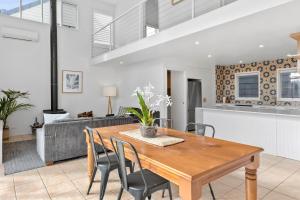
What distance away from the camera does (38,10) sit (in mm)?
6152

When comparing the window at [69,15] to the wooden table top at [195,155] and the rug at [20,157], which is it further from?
the wooden table top at [195,155]

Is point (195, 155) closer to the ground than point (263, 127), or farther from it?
farther from it

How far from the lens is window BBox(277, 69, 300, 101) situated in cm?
575

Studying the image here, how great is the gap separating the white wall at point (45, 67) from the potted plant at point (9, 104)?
0.23 m

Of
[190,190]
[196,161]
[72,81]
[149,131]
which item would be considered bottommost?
[190,190]

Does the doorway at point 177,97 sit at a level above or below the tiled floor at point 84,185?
above

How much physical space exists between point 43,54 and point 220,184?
589cm

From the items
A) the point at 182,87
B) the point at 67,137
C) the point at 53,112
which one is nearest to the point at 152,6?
the point at 182,87

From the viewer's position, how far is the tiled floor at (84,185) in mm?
2475

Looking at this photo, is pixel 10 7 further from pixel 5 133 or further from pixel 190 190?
pixel 190 190

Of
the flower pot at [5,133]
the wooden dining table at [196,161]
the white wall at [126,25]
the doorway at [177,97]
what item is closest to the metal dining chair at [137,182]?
the wooden dining table at [196,161]

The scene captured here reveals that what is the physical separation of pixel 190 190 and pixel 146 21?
21.0ft

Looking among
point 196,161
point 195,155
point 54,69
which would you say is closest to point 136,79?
point 54,69

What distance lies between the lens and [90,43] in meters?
6.89
